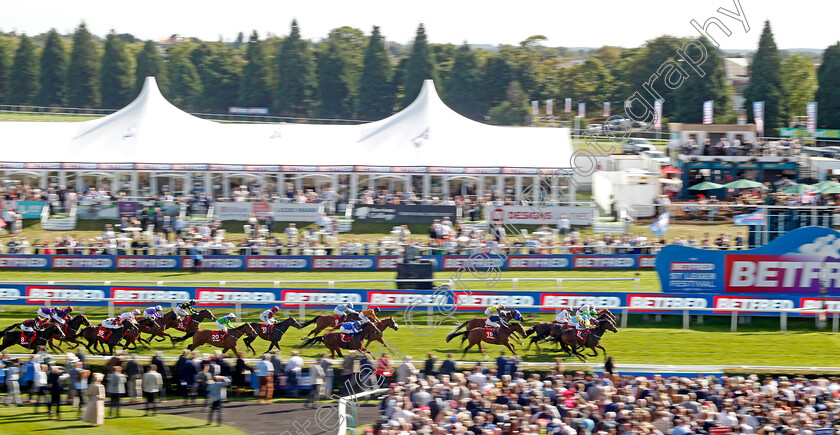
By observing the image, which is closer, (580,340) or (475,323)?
(580,340)

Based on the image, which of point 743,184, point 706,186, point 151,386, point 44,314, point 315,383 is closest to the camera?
point 151,386

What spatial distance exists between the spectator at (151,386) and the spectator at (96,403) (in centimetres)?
80

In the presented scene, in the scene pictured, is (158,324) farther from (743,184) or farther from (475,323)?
(743,184)

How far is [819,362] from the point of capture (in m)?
18.8

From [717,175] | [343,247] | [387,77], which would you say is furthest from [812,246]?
[387,77]

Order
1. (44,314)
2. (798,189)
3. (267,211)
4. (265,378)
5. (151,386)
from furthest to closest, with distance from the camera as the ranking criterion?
(798,189)
(267,211)
(44,314)
(265,378)
(151,386)

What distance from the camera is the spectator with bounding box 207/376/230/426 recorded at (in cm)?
1534

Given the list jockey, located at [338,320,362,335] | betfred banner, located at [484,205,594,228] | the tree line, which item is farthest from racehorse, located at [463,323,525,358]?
the tree line

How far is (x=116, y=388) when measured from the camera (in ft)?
52.3

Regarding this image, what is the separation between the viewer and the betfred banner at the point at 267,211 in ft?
109

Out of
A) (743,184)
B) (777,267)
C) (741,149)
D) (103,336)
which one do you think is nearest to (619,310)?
(777,267)

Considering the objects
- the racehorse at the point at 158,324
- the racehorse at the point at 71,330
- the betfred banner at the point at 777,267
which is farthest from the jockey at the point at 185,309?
Answer: the betfred banner at the point at 777,267

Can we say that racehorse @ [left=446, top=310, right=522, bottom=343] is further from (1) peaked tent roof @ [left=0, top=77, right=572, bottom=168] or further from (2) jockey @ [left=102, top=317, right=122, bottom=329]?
(1) peaked tent roof @ [left=0, top=77, right=572, bottom=168]

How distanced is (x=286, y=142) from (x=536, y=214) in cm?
1085
